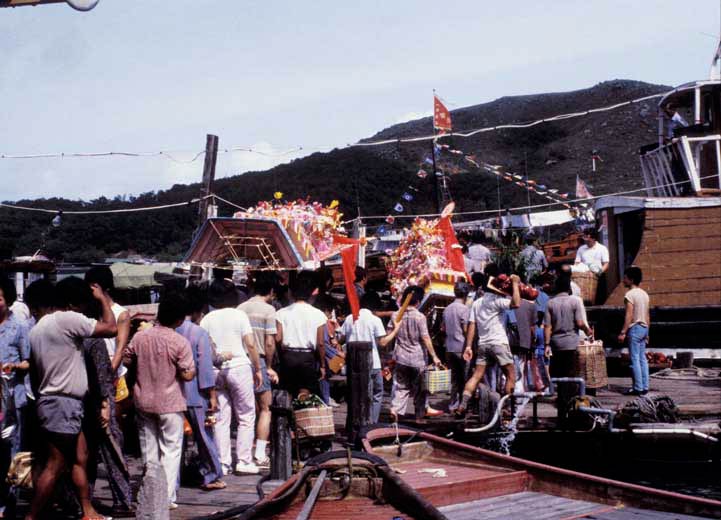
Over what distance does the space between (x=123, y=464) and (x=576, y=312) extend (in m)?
7.47

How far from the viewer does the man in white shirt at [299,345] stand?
942 cm

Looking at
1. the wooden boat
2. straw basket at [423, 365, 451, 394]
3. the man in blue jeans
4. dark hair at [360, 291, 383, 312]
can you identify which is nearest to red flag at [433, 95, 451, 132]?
straw basket at [423, 365, 451, 394]

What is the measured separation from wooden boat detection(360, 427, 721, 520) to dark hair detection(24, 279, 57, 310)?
123 inches

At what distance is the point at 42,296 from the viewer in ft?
22.4

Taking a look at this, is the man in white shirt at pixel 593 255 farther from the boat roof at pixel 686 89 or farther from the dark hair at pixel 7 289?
the dark hair at pixel 7 289

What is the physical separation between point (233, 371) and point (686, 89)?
14886 mm

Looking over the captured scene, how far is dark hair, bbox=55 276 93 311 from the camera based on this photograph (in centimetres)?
650

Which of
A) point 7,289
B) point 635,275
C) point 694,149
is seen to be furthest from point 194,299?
point 694,149

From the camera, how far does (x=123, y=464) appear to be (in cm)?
719

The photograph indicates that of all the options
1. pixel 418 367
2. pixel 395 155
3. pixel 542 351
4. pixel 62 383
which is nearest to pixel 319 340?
pixel 418 367

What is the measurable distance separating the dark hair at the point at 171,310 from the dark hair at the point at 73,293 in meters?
0.66

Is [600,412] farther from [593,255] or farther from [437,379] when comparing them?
[593,255]

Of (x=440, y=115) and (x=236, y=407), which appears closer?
(x=236, y=407)

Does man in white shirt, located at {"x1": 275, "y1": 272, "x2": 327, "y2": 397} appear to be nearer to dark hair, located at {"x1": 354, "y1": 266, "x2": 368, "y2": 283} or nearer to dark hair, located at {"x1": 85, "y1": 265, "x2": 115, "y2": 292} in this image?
dark hair, located at {"x1": 85, "y1": 265, "x2": 115, "y2": 292}
